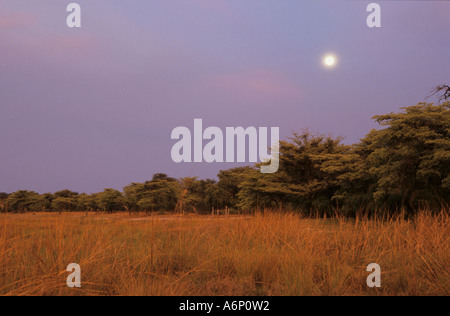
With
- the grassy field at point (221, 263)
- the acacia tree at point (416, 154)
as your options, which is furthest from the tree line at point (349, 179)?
the grassy field at point (221, 263)

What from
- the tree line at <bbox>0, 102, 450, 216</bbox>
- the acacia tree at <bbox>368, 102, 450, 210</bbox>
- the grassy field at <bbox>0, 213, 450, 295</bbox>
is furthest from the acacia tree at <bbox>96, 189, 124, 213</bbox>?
the grassy field at <bbox>0, 213, 450, 295</bbox>

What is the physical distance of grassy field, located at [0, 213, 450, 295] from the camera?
13.4 ft

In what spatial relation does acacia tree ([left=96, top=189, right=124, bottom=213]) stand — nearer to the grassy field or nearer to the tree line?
the tree line

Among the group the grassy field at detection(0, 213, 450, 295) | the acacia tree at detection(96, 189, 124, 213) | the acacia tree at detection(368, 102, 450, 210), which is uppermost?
the acacia tree at detection(368, 102, 450, 210)

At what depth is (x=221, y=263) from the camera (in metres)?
5.01

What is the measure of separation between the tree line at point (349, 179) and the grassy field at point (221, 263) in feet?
4.82

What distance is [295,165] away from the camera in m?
25.1

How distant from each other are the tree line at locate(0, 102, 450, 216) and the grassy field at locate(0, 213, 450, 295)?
A: 147 centimetres

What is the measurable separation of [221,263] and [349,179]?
17306 mm

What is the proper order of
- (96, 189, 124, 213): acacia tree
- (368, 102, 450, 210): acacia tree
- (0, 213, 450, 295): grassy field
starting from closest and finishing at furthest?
(0, 213, 450, 295): grassy field
(368, 102, 450, 210): acacia tree
(96, 189, 124, 213): acacia tree

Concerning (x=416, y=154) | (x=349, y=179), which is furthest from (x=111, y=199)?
(x=416, y=154)

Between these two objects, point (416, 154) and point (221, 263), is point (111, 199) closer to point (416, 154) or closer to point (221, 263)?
point (416, 154)
